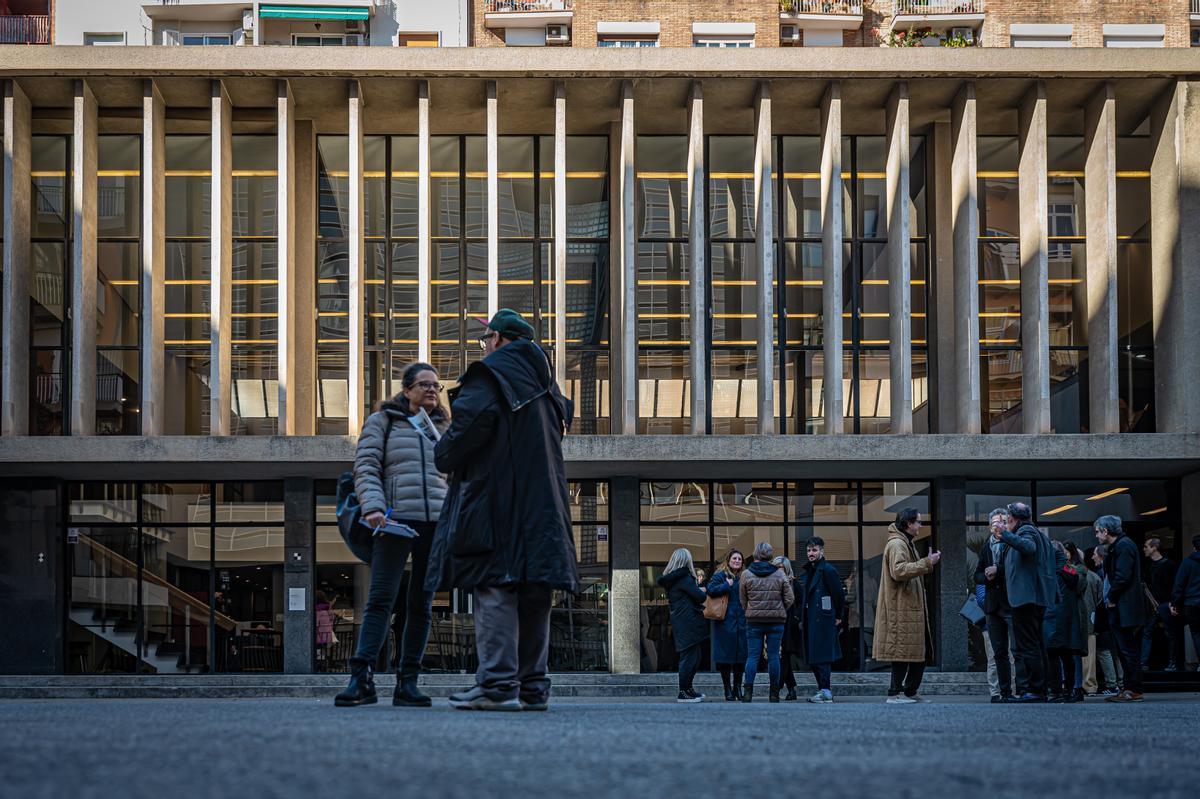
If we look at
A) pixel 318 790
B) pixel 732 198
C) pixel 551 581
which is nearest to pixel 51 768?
pixel 318 790

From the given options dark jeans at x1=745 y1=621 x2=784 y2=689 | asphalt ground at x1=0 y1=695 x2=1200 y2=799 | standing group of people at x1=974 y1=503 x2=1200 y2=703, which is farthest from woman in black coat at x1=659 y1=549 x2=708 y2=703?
asphalt ground at x1=0 y1=695 x2=1200 y2=799

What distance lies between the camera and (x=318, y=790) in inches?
130

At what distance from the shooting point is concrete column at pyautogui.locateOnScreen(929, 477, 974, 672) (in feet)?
89.2

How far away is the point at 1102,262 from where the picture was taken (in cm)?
2688

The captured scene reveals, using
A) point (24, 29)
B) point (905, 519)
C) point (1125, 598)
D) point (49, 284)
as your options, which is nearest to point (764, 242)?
point (1125, 598)

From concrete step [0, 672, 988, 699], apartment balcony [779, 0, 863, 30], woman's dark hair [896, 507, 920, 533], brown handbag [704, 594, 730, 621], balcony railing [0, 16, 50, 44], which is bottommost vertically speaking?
concrete step [0, 672, 988, 699]

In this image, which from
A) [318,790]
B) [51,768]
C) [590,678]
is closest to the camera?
[318,790]

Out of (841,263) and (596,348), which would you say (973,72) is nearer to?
(841,263)

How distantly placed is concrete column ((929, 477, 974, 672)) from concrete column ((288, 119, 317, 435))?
36.0 ft

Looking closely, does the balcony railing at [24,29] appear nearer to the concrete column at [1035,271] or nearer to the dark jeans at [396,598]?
the concrete column at [1035,271]

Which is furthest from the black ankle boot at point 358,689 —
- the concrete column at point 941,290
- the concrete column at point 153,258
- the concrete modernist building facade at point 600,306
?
the concrete column at point 941,290

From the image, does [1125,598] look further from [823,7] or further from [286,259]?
[823,7]

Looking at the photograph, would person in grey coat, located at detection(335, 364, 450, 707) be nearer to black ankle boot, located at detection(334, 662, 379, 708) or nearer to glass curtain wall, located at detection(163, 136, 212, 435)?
black ankle boot, located at detection(334, 662, 379, 708)

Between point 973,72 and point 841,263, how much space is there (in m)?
3.85
